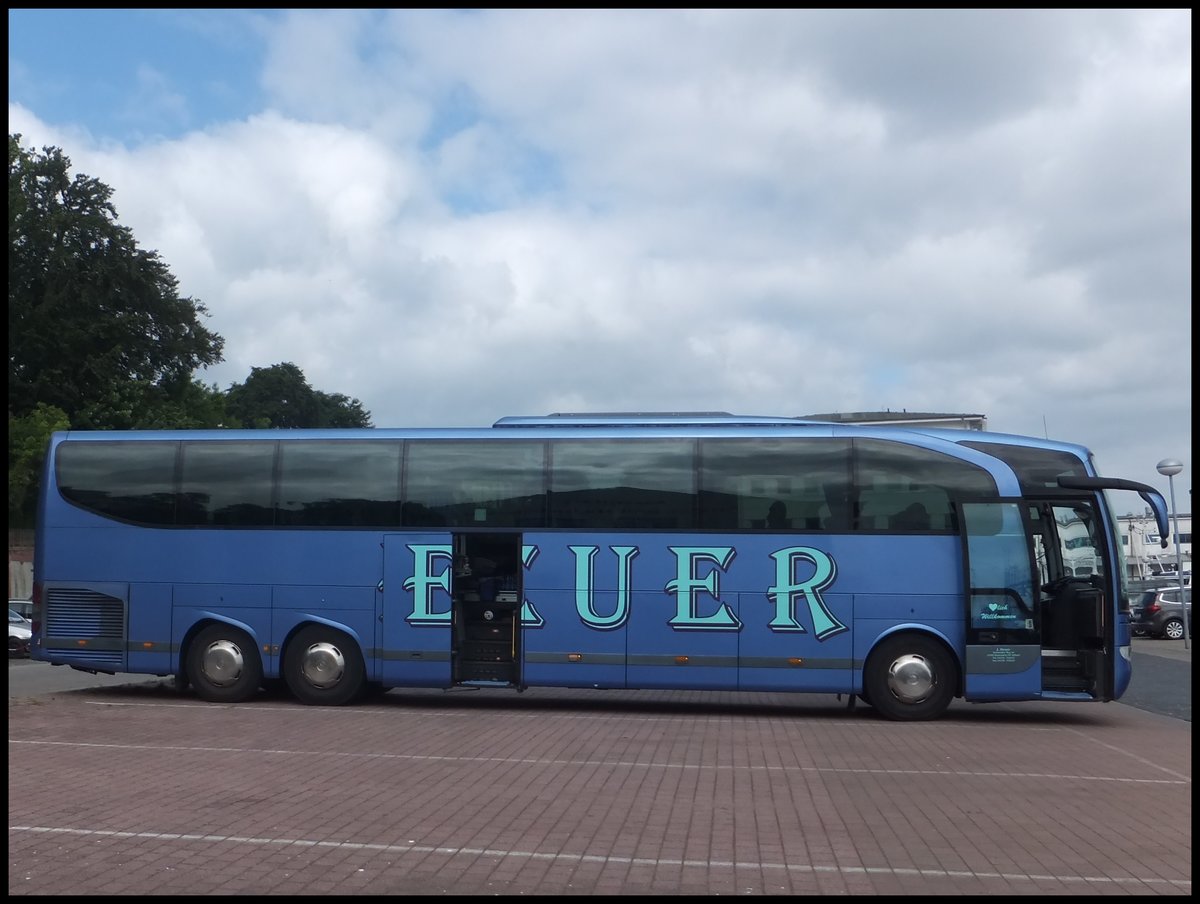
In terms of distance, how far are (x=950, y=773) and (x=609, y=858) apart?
4.93 metres

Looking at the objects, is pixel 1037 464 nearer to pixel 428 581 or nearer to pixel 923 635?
pixel 923 635

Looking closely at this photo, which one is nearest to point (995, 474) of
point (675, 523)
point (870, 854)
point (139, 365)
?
point (675, 523)

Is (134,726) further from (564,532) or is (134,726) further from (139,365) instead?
(139,365)

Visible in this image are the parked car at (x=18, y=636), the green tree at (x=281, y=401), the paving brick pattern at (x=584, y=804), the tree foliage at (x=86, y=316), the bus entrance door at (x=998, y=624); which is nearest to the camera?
the paving brick pattern at (x=584, y=804)

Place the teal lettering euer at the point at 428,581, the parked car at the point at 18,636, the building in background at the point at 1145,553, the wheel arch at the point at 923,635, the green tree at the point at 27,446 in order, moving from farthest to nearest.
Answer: the building in background at the point at 1145,553, the green tree at the point at 27,446, the parked car at the point at 18,636, the teal lettering euer at the point at 428,581, the wheel arch at the point at 923,635

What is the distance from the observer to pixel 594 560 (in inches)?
642

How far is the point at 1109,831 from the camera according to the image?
866 cm

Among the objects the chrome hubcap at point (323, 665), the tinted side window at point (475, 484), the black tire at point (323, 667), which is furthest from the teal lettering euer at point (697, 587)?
the chrome hubcap at point (323, 665)

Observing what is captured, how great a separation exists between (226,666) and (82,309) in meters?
37.7

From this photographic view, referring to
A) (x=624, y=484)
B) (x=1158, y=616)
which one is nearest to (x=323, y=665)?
(x=624, y=484)

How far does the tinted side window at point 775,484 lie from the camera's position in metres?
15.9

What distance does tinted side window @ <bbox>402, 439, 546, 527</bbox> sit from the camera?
648 inches

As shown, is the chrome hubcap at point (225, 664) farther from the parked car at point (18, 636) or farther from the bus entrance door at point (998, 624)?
the parked car at point (18, 636)

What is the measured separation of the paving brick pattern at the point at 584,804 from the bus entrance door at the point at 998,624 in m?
0.57
